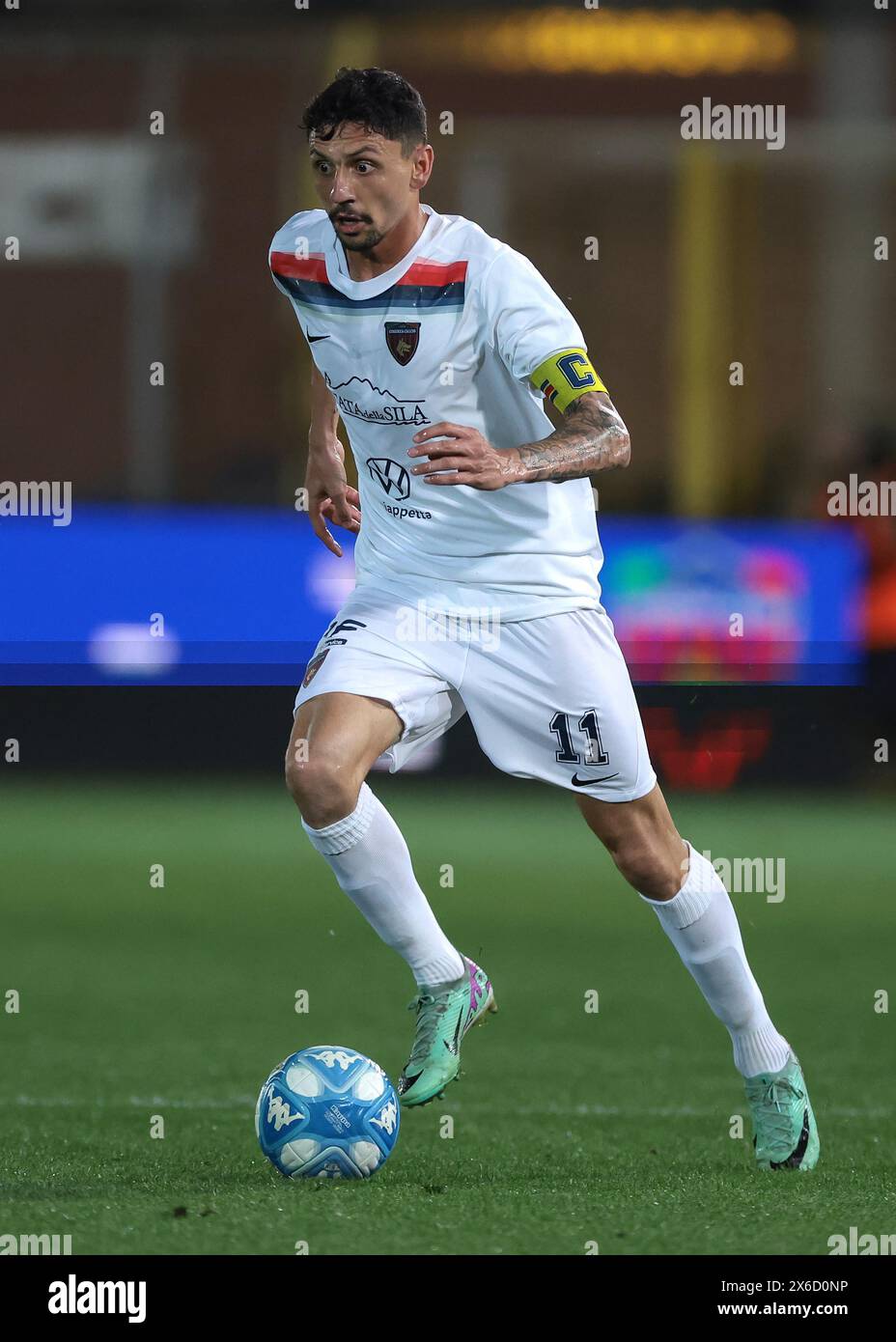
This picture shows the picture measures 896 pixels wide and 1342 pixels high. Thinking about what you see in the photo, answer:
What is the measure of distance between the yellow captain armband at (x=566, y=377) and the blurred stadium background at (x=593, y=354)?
603 centimetres

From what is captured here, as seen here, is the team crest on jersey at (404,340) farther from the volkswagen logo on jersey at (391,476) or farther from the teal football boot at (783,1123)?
the teal football boot at (783,1123)

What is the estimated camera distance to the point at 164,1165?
4598 millimetres

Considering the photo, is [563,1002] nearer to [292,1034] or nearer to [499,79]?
[292,1034]

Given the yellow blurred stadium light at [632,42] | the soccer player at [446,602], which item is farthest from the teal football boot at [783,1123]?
the yellow blurred stadium light at [632,42]

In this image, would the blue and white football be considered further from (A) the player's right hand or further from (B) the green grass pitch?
(A) the player's right hand

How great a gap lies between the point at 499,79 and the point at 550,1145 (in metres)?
10.7

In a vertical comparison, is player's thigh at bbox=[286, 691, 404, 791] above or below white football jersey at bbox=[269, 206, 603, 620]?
below

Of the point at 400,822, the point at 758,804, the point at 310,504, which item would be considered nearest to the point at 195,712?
the point at 400,822

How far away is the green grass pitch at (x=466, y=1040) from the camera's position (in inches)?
160

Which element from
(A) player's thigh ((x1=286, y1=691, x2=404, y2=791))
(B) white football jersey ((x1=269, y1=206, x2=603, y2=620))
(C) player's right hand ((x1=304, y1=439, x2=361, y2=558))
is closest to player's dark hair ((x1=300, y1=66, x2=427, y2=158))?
(B) white football jersey ((x1=269, y1=206, x2=603, y2=620))

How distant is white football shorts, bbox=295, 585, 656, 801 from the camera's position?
4.72 m

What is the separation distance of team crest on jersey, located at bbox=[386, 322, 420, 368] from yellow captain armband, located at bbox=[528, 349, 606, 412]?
31 cm

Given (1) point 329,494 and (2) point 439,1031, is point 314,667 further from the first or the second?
(2) point 439,1031

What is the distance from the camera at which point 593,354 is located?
49.9 feet
